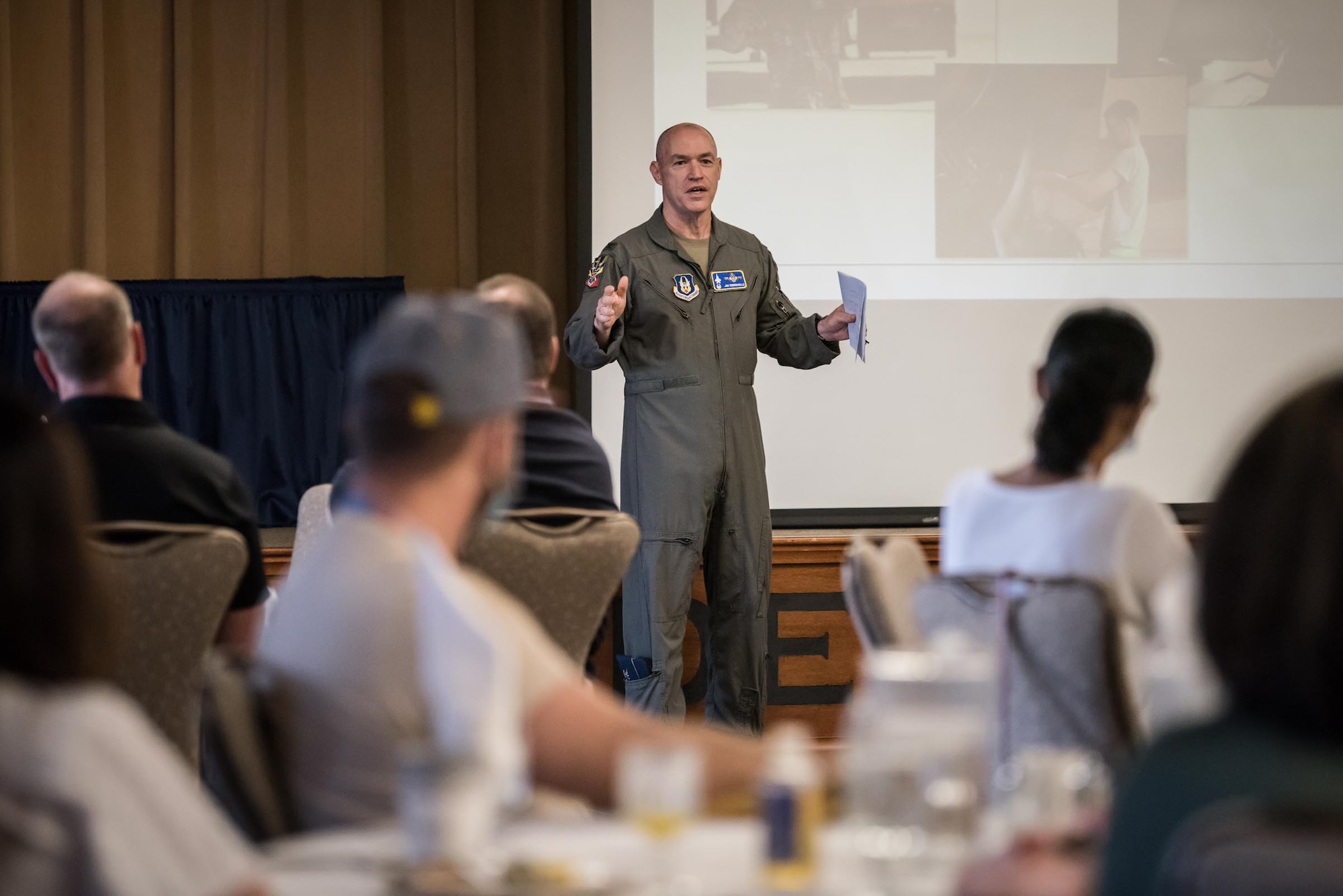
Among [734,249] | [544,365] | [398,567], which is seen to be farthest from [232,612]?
[734,249]

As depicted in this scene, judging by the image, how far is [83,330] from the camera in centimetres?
256

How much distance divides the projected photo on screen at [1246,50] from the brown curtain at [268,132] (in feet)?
7.01

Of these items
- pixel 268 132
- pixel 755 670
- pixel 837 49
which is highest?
pixel 837 49

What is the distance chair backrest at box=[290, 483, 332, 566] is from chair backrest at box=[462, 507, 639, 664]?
1.99 feet

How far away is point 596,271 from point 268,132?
5.87 feet

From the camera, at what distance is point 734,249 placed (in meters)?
4.36

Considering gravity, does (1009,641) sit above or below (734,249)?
below

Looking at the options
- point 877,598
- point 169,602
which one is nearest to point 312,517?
point 169,602

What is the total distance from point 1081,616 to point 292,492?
367 cm

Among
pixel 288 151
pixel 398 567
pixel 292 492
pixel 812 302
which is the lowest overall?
pixel 292 492

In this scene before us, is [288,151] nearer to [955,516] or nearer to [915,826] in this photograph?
[955,516]

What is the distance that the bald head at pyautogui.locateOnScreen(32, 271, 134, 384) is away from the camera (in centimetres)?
256

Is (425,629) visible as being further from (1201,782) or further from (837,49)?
(837,49)

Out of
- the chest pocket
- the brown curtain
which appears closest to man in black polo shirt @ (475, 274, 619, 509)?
the chest pocket
